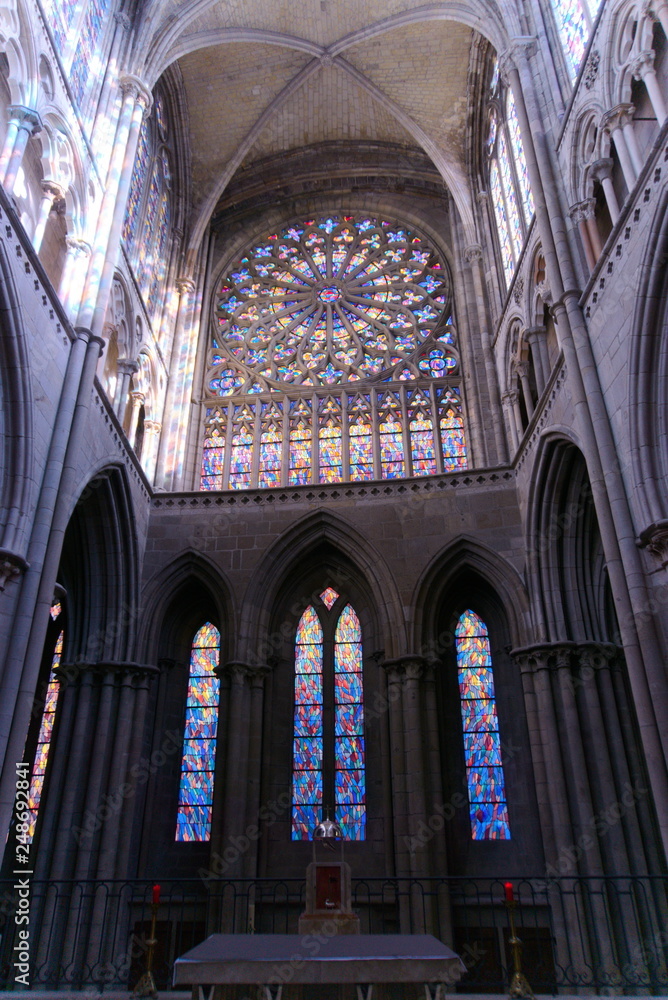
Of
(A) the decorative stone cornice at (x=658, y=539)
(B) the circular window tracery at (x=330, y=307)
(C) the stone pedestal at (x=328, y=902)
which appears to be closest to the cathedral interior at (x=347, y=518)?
Result: (A) the decorative stone cornice at (x=658, y=539)

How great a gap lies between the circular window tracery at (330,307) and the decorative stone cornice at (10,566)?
347 inches

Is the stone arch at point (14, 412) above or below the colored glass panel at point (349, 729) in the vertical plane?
above

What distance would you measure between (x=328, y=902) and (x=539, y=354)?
8275mm

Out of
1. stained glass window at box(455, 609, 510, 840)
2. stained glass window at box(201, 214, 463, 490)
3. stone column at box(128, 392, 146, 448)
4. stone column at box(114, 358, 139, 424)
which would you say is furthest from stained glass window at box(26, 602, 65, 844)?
stained glass window at box(455, 609, 510, 840)

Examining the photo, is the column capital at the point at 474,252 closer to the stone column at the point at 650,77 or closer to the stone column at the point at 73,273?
the stone column at the point at 650,77

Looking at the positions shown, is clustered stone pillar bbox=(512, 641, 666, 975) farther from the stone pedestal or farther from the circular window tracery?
the circular window tracery

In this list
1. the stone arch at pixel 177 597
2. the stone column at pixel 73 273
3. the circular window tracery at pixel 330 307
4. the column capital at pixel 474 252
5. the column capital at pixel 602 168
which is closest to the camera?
the column capital at pixel 602 168

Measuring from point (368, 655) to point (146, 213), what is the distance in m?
9.41

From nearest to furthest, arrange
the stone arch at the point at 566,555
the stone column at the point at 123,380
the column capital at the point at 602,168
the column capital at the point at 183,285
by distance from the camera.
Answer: the column capital at the point at 602,168 → the stone arch at the point at 566,555 → the stone column at the point at 123,380 → the column capital at the point at 183,285

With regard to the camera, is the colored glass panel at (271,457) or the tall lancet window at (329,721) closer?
the tall lancet window at (329,721)

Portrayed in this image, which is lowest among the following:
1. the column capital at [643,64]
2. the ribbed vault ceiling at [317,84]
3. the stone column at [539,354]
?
the stone column at [539,354]

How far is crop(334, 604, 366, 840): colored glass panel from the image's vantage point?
36.4 feet

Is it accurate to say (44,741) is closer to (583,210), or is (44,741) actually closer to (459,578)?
(459,578)

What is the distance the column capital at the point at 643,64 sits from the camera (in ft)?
26.2
